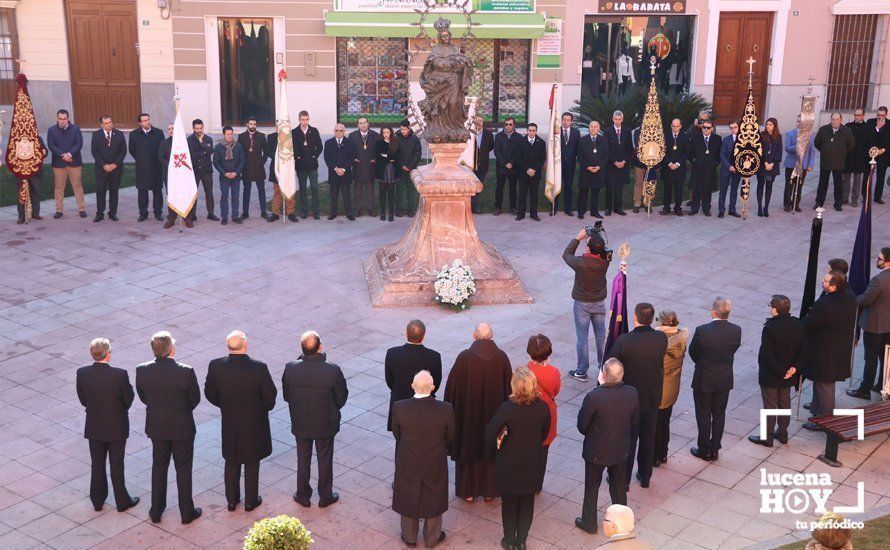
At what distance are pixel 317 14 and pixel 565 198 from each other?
922 centimetres

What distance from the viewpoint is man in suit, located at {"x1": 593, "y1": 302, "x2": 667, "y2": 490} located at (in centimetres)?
852

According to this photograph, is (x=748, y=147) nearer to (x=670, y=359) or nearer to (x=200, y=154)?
(x=200, y=154)

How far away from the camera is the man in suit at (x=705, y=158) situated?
1762 centimetres

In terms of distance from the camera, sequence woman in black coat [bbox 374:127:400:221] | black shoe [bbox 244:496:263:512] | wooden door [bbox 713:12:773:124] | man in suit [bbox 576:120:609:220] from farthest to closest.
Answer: wooden door [bbox 713:12:773:124], man in suit [bbox 576:120:609:220], woman in black coat [bbox 374:127:400:221], black shoe [bbox 244:496:263:512]

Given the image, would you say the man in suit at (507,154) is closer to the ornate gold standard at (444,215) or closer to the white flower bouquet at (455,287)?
the ornate gold standard at (444,215)

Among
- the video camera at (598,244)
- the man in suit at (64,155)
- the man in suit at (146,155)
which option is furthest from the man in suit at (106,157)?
the video camera at (598,244)

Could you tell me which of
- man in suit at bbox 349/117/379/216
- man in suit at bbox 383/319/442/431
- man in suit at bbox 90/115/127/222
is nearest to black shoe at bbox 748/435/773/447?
man in suit at bbox 383/319/442/431

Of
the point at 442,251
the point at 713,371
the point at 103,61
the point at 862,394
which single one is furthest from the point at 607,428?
the point at 103,61

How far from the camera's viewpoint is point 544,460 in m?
7.81

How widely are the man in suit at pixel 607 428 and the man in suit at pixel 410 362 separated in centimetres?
132

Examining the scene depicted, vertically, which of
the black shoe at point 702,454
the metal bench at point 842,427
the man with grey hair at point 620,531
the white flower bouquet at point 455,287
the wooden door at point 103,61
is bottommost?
the black shoe at point 702,454

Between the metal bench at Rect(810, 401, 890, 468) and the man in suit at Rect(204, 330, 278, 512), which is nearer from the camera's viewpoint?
the man in suit at Rect(204, 330, 278, 512)

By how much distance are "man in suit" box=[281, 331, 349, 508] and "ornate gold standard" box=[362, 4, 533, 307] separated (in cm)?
509

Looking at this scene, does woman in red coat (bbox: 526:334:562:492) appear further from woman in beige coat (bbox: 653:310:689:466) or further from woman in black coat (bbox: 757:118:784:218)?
woman in black coat (bbox: 757:118:784:218)
